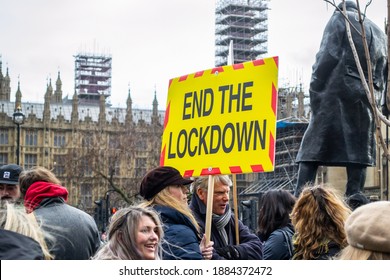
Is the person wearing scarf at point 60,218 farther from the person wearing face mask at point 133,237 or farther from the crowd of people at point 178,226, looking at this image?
the person wearing face mask at point 133,237

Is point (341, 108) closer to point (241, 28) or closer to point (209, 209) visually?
point (209, 209)

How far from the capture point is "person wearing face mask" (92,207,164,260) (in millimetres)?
3811

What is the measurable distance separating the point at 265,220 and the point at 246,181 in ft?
254

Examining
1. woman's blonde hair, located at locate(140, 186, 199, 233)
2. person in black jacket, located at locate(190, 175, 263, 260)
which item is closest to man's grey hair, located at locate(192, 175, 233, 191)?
person in black jacket, located at locate(190, 175, 263, 260)

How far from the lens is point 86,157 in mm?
54812

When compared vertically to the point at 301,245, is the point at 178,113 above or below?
above

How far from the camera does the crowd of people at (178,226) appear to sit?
2729mm

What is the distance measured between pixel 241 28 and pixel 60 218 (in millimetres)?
78555

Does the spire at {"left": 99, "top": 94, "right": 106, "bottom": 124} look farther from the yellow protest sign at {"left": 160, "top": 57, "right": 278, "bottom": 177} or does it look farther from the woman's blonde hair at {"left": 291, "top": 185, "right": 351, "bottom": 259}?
the woman's blonde hair at {"left": 291, "top": 185, "right": 351, "bottom": 259}

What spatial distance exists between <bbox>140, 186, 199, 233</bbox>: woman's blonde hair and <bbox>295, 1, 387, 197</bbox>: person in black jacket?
420 centimetres

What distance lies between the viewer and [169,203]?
4676mm

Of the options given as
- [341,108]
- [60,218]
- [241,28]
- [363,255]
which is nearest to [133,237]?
[60,218]
